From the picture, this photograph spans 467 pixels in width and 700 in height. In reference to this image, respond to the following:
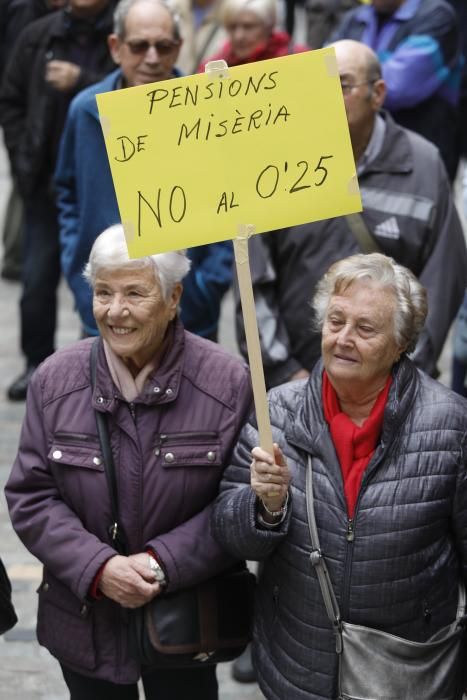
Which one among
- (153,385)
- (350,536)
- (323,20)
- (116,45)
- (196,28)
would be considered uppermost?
(323,20)

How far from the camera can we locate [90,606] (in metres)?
3.51

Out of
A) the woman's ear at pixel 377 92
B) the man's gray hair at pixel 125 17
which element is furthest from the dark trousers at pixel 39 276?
the woman's ear at pixel 377 92

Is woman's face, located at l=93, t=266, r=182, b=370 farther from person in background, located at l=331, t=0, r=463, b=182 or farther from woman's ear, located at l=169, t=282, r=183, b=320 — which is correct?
person in background, located at l=331, t=0, r=463, b=182

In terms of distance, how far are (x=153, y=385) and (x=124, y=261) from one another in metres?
0.35

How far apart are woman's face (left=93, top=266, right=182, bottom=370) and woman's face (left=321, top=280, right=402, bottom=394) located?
1.65ft

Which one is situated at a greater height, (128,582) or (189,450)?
(189,450)

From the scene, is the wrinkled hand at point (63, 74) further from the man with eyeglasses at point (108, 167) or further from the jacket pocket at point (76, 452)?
the jacket pocket at point (76, 452)

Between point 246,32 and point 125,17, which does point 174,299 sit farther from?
point 246,32

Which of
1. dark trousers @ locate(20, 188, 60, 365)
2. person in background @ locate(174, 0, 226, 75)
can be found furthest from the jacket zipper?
person in background @ locate(174, 0, 226, 75)

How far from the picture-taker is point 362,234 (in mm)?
4422

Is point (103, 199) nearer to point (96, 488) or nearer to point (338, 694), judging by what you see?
point (96, 488)

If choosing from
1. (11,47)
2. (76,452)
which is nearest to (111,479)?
(76,452)

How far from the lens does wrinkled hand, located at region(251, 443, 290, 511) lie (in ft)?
10.3

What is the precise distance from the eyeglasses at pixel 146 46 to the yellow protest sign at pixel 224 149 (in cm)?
201
